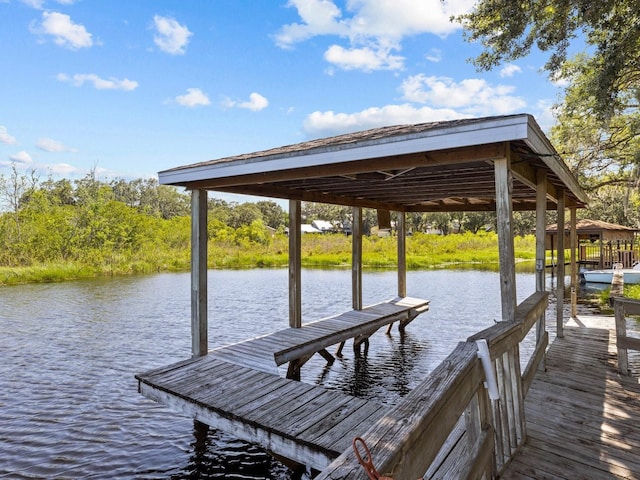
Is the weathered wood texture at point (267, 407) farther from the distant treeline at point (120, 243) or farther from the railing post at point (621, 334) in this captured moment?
the distant treeline at point (120, 243)

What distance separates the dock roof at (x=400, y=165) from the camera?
10.5 ft

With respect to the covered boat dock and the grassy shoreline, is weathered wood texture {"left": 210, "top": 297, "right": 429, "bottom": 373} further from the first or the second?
the grassy shoreline

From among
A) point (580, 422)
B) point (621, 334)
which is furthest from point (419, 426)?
point (621, 334)

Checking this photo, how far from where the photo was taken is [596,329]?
256 inches

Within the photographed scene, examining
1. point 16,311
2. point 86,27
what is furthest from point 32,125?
point 16,311

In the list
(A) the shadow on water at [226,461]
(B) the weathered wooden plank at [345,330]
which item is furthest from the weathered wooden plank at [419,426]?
(B) the weathered wooden plank at [345,330]

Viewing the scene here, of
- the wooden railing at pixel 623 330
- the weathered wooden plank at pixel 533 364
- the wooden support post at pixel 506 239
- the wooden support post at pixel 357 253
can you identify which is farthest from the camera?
the wooden support post at pixel 357 253

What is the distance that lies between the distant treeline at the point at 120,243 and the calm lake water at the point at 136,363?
4.61m

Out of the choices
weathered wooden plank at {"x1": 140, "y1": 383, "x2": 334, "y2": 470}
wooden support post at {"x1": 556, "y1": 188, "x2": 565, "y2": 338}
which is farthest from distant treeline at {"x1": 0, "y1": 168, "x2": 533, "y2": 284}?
wooden support post at {"x1": 556, "y1": 188, "x2": 565, "y2": 338}

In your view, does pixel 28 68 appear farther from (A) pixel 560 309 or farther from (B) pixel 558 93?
(A) pixel 560 309

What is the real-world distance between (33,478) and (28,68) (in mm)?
34698

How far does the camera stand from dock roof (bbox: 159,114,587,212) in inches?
126

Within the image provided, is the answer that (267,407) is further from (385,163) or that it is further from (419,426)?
(419,426)

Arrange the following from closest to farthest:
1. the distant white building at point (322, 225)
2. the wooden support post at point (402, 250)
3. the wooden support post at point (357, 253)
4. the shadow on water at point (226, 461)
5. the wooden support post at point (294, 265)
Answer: the shadow on water at point (226, 461) → the wooden support post at point (294, 265) → the wooden support post at point (357, 253) → the wooden support post at point (402, 250) → the distant white building at point (322, 225)
